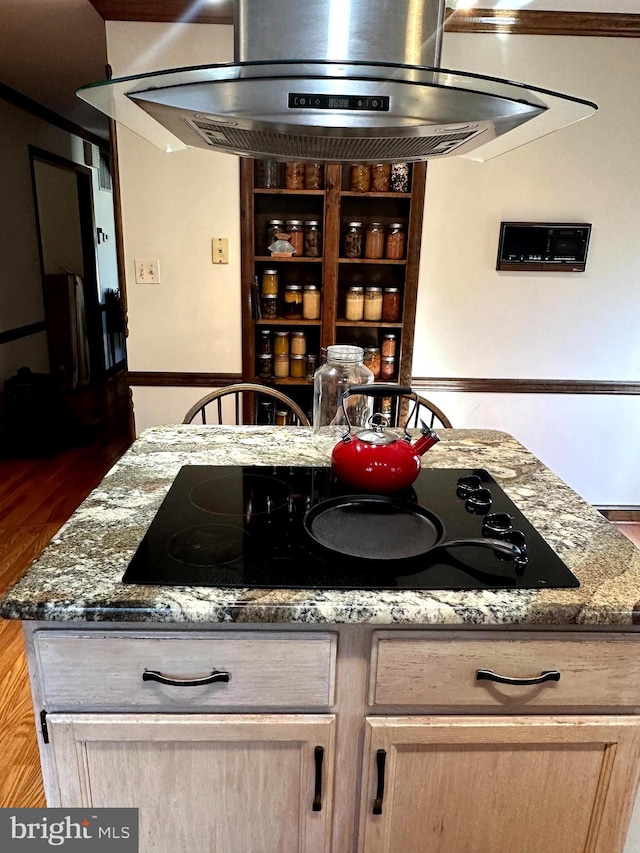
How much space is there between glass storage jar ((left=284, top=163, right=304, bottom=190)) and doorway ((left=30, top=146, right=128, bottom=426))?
2172mm

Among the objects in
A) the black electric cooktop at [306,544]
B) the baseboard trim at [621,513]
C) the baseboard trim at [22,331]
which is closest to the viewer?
the black electric cooktop at [306,544]

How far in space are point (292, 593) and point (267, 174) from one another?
2.30 m

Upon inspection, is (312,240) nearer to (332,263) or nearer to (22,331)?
(332,263)

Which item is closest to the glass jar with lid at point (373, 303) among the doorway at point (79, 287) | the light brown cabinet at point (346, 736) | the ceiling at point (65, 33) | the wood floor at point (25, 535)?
the ceiling at point (65, 33)

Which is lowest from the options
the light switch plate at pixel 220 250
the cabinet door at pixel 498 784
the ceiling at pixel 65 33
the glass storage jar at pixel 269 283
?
the cabinet door at pixel 498 784

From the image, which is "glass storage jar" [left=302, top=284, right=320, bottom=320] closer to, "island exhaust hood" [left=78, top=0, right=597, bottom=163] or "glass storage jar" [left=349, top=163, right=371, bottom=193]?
"glass storage jar" [left=349, top=163, right=371, bottom=193]

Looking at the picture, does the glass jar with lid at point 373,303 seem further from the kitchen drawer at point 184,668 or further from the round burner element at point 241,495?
the kitchen drawer at point 184,668

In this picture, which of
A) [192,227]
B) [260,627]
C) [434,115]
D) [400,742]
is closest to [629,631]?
[400,742]

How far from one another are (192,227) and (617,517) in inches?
104

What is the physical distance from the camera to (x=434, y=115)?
102cm

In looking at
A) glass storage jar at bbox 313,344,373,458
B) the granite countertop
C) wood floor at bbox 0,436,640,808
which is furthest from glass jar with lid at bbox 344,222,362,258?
wood floor at bbox 0,436,640,808

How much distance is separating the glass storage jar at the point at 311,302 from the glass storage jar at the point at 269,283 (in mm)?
144

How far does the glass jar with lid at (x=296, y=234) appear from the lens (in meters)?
2.82

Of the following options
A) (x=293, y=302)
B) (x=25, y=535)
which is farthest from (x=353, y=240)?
(x=25, y=535)
